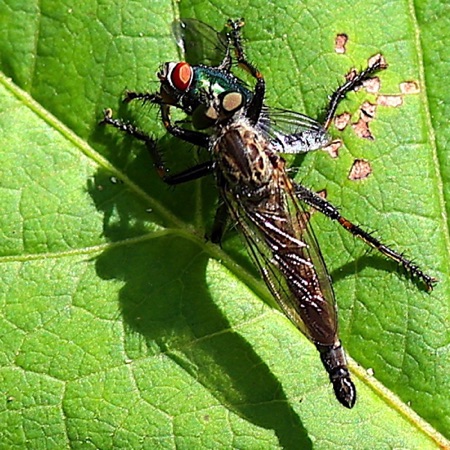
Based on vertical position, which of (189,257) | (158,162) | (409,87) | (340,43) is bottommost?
(189,257)

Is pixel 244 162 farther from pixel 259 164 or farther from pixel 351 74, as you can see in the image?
pixel 351 74

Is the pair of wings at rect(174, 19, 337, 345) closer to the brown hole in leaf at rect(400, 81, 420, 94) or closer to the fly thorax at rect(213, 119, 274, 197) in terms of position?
the fly thorax at rect(213, 119, 274, 197)

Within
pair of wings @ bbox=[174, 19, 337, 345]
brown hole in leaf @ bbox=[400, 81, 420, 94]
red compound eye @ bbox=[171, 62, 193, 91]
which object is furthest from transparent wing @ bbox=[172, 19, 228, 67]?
brown hole in leaf @ bbox=[400, 81, 420, 94]

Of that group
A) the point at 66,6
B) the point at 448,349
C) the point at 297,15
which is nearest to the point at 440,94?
the point at 297,15

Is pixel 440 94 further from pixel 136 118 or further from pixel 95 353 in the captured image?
pixel 95 353

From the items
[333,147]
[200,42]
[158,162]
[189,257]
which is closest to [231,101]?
[200,42]

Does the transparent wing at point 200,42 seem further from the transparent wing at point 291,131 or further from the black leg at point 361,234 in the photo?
the black leg at point 361,234
